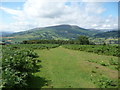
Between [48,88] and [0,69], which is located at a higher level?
[0,69]

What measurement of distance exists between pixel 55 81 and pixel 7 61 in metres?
4.38

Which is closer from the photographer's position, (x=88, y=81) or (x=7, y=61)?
(x=7, y=61)

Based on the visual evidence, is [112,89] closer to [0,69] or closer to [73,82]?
[73,82]

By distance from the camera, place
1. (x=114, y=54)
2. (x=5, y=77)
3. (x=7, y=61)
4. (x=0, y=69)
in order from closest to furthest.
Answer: (x=5, y=77) → (x=0, y=69) → (x=7, y=61) → (x=114, y=54)

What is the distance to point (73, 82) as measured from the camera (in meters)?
A: 9.20

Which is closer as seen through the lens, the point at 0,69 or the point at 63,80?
the point at 0,69

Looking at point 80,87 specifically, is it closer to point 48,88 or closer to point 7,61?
point 48,88

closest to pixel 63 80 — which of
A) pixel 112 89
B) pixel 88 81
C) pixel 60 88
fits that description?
pixel 60 88

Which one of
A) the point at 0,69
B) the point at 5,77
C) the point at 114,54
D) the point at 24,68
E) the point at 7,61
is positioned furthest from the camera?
the point at 114,54

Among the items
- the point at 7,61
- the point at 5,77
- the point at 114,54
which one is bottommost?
the point at 114,54

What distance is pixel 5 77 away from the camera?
20.4 feet

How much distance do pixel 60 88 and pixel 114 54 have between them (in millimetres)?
20791

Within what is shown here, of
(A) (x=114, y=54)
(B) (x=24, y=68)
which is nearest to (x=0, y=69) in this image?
(B) (x=24, y=68)

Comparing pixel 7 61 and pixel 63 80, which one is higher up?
pixel 7 61
